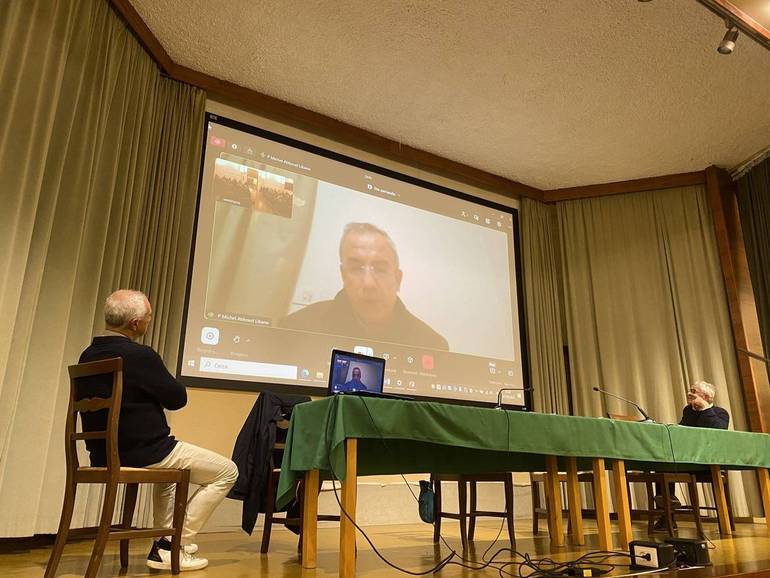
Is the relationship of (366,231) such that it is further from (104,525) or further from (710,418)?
(104,525)

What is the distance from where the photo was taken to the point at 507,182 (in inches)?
266

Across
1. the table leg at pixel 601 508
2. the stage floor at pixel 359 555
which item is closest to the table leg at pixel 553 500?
the stage floor at pixel 359 555

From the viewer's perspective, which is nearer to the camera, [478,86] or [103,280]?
[103,280]

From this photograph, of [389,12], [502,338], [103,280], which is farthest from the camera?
[502,338]

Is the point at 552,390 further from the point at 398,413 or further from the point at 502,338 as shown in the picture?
the point at 398,413

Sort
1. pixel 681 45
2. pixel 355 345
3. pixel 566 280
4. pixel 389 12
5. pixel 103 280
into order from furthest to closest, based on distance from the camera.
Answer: pixel 566 280
pixel 355 345
pixel 681 45
pixel 389 12
pixel 103 280

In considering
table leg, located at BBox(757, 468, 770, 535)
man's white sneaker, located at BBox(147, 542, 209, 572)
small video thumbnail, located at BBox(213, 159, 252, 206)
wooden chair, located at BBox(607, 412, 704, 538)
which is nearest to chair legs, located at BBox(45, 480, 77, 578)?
man's white sneaker, located at BBox(147, 542, 209, 572)

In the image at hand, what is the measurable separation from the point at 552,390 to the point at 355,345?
7.78 feet

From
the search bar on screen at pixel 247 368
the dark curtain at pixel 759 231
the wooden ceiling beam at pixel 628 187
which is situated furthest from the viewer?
the wooden ceiling beam at pixel 628 187

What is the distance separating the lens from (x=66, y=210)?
3.61m

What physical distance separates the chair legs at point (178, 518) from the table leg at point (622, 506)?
2136 mm

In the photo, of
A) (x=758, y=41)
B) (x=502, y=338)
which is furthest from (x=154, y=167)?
(x=758, y=41)

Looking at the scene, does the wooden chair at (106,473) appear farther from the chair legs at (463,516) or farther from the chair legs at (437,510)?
the chair legs at (437,510)

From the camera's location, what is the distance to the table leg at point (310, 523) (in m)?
2.53
